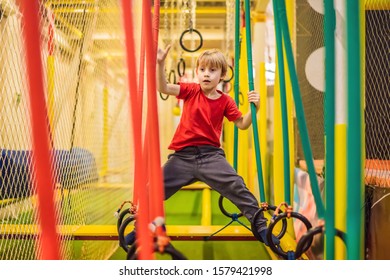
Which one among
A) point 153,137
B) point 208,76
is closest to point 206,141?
point 208,76

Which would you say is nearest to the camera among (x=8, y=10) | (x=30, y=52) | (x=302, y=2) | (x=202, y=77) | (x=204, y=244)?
(x=30, y=52)

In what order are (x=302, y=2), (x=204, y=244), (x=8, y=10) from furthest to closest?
(x=302, y=2) → (x=204, y=244) → (x=8, y=10)

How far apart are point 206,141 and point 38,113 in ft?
3.11

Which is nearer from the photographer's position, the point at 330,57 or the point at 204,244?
the point at 330,57

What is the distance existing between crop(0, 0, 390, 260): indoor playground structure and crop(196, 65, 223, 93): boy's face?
0.15 metres

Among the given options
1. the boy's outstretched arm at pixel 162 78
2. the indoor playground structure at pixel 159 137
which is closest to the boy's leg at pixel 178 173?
the indoor playground structure at pixel 159 137

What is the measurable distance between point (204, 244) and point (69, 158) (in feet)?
2.40

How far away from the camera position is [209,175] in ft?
4.31

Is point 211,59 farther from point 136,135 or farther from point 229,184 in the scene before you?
point 136,135

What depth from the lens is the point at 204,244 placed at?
5.39 ft

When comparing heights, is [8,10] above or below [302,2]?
below

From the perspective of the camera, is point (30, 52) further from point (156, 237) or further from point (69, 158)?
point (69, 158)

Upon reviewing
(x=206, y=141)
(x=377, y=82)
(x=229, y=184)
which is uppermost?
(x=377, y=82)
